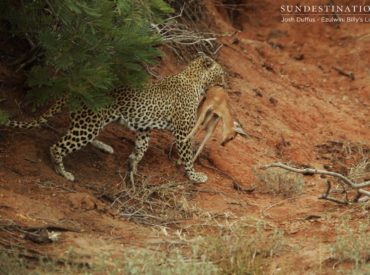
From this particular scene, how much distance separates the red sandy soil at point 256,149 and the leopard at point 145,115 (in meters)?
0.21

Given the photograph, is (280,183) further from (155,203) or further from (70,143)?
(70,143)

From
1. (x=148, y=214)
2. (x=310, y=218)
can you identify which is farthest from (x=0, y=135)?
(x=310, y=218)

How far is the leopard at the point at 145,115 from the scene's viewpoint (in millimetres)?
9234

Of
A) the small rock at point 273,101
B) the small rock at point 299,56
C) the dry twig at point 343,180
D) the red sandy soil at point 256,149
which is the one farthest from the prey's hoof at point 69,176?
the small rock at point 299,56

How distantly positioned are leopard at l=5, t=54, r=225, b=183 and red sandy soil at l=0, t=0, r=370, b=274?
211 millimetres

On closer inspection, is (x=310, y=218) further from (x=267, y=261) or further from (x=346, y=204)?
(x=267, y=261)

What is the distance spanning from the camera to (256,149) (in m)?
11.8

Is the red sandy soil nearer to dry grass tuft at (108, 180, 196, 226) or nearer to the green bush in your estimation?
dry grass tuft at (108, 180, 196, 226)

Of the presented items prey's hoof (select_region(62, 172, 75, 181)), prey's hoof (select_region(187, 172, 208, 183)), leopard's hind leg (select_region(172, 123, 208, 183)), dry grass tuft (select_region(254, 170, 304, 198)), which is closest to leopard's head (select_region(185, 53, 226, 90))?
leopard's hind leg (select_region(172, 123, 208, 183))

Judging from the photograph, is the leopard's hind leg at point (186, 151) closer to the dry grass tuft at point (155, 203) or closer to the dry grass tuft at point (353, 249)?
the dry grass tuft at point (155, 203)

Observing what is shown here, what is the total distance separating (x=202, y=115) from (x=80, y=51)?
2.56 meters

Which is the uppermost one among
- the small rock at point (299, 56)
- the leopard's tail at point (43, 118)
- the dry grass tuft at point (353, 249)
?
the small rock at point (299, 56)

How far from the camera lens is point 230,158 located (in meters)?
11.2

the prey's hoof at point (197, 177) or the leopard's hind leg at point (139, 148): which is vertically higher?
the leopard's hind leg at point (139, 148)
